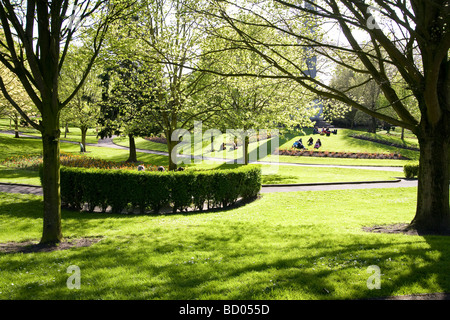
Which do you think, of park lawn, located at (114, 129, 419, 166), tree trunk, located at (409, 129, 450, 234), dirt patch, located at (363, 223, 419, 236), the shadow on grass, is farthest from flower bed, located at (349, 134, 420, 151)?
the shadow on grass

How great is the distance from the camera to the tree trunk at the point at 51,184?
7.36 meters

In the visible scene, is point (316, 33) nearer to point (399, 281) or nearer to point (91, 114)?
point (399, 281)

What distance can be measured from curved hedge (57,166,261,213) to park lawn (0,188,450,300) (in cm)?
166

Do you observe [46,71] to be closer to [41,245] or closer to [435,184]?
[41,245]

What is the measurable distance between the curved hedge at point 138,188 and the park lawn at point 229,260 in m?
1.66

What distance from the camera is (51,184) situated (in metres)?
7.44

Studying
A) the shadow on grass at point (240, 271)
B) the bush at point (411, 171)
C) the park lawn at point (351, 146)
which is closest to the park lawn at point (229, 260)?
the shadow on grass at point (240, 271)

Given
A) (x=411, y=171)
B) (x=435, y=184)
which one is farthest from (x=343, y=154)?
(x=435, y=184)

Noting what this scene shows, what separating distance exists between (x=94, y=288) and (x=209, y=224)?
5.21 metres

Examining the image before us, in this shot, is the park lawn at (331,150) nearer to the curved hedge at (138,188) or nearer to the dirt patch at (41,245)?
the curved hedge at (138,188)

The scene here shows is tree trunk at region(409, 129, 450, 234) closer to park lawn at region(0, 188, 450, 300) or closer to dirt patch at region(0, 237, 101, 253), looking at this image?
park lawn at region(0, 188, 450, 300)

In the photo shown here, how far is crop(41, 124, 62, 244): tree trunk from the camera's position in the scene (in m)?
7.36

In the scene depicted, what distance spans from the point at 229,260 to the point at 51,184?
15.3 ft

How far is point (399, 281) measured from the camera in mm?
4402
